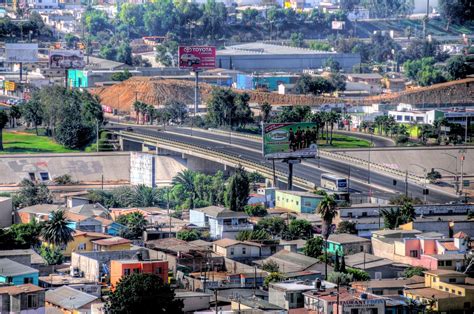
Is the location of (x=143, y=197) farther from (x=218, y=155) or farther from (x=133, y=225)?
(x=133, y=225)

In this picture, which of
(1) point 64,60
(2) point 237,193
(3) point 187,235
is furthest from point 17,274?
(1) point 64,60

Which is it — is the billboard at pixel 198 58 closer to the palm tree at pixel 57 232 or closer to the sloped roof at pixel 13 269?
the palm tree at pixel 57 232

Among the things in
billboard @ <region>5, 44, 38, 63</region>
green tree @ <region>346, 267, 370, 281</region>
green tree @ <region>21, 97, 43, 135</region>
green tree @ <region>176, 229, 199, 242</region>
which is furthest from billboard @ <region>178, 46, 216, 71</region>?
green tree @ <region>346, 267, 370, 281</region>

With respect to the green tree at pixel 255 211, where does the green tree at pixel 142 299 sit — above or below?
above

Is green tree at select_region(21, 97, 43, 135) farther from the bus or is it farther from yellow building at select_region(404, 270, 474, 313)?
yellow building at select_region(404, 270, 474, 313)

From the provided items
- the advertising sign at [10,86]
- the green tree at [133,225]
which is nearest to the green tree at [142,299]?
the green tree at [133,225]

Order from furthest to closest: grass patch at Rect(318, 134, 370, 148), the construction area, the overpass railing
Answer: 1. the construction area
2. grass patch at Rect(318, 134, 370, 148)
3. the overpass railing
